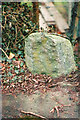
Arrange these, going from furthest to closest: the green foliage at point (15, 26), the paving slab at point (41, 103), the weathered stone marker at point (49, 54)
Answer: the green foliage at point (15, 26)
the weathered stone marker at point (49, 54)
the paving slab at point (41, 103)

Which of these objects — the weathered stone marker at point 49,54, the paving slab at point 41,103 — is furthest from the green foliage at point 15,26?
the paving slab at point 41,103

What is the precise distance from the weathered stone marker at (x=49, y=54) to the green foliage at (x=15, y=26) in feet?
1.71

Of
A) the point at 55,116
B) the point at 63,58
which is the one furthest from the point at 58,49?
the point at 55,116

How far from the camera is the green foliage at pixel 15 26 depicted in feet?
14.8

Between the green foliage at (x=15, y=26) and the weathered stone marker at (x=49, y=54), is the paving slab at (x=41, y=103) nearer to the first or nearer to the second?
the weathered stone marker at (x=49, y=54)

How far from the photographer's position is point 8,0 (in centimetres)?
453

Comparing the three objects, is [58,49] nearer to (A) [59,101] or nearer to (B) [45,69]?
(B) [45,69]

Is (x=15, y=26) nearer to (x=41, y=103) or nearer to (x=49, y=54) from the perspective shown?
(x=49, y=54)

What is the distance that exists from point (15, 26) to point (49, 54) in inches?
46.8

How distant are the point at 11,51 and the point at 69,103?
1.95 meters

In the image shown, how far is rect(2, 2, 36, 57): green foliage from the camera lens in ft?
14.8

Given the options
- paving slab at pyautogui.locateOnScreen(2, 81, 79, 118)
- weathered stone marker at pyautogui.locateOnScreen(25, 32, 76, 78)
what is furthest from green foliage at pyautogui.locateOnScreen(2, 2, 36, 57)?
paving slab at pyautogui.locateOnScreen(2, 81, 79, 118)

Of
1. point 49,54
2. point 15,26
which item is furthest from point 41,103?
point 15,26

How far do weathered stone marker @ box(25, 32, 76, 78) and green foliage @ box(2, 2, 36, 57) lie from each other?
0.52 meters
